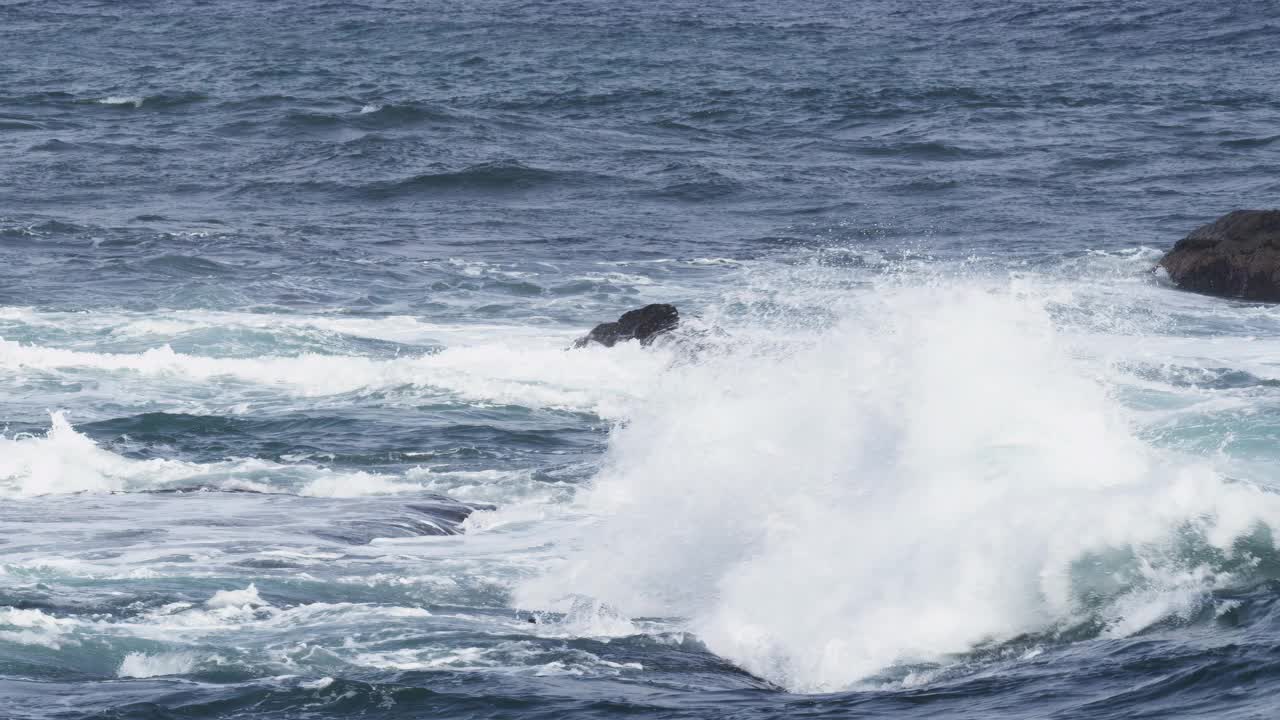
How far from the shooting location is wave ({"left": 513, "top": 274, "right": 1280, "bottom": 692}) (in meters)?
8.48

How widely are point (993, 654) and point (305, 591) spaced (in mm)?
3503

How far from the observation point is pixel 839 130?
33.1 m

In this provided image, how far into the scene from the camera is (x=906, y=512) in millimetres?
9766

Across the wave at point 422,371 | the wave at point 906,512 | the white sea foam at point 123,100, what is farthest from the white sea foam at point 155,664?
the white sea foam at point 123,100

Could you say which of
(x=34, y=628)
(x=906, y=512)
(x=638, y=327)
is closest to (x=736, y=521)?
(x=906, y=512)

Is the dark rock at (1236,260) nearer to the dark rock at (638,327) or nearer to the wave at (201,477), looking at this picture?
the dark rock at (638,327)

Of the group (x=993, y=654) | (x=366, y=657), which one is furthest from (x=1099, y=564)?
(x=366, y=657)

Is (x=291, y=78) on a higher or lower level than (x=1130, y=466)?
higher

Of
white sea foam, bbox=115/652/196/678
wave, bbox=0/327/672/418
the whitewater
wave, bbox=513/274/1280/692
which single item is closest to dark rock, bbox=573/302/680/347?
wave, bbox=0/327/672/418

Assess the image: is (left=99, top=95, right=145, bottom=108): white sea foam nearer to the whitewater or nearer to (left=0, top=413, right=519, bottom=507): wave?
the whitewater

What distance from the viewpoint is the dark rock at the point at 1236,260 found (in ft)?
67.3

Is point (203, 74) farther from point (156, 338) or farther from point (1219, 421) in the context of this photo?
point (1219, 421)

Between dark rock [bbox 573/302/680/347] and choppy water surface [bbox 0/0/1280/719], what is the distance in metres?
0.29

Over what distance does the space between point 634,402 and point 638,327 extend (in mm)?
1746
